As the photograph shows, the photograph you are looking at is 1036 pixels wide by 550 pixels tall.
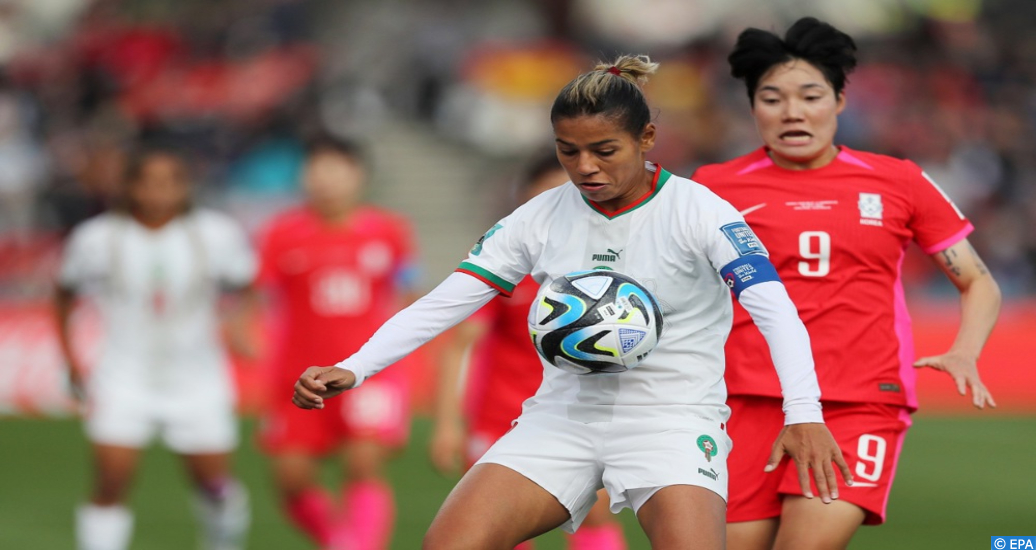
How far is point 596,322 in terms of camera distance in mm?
4695

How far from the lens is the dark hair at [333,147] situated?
28.7ft

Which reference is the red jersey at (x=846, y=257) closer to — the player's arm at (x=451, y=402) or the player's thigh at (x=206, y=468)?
the player's arm at (x=451, y=402)

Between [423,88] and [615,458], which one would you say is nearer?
[615,458]

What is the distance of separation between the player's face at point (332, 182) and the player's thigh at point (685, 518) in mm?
4425

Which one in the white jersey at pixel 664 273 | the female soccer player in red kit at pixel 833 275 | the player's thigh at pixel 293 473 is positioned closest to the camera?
the white jersey at pixel 664 273

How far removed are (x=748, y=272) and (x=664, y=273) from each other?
314mm

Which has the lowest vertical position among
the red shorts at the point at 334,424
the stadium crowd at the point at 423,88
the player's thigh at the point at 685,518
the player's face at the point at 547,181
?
the red shorts at the point at 334,424

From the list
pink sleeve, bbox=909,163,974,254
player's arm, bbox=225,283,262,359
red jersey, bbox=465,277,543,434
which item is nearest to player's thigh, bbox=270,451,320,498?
player's arm, bbox=225,283,262,359

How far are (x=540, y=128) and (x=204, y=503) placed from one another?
1306cm

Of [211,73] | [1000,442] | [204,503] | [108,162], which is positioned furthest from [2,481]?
[211,73]

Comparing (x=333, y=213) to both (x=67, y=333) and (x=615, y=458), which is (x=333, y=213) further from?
(x=615, y=458)

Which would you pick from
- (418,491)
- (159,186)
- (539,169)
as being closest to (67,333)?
(159,186)

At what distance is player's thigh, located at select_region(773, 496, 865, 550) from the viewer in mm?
5160

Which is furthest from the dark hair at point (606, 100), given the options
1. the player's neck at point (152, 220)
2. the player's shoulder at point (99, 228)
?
the player's shoulder at point (99, 228)
